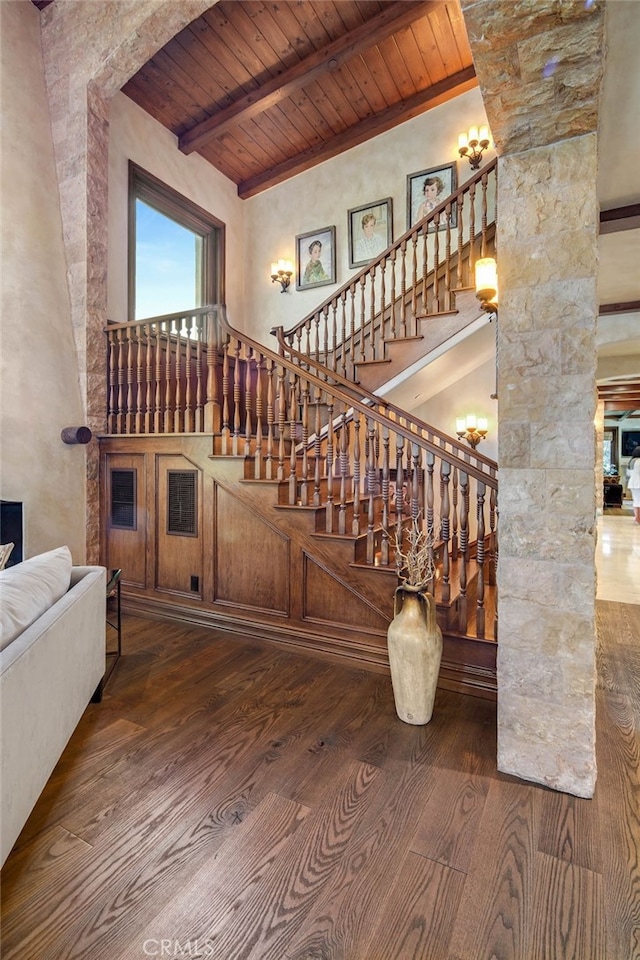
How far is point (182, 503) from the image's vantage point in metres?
3.47

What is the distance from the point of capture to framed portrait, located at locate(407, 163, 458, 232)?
16.4 ft

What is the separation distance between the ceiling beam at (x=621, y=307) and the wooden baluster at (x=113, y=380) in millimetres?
4733

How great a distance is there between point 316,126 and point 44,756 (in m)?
6.51

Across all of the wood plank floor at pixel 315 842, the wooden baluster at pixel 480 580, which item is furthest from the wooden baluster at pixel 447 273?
the wood plank floor at pixel 315 842

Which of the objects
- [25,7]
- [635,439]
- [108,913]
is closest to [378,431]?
[108,913]

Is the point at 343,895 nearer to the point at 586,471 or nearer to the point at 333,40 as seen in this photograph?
the point at 586,471

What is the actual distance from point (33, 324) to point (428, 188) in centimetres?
438

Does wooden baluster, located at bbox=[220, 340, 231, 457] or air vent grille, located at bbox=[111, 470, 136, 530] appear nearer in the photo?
wooden baluster, located at bbox=[220, 340, 231, 457]

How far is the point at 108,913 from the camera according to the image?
122cm

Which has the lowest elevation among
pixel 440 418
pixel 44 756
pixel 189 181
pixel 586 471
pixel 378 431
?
pixel 44 756

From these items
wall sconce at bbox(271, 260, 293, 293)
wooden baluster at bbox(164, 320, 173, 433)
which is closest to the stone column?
wooden baluster at bbox(164, 320, 173, 433)

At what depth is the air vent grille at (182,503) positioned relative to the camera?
342 cm

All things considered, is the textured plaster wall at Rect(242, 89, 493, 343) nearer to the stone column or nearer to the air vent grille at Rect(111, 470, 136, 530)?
the air vent grille at Rect(111, 470, 136, 530)

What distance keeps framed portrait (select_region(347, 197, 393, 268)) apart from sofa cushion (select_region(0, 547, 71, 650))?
4866 millimetres
